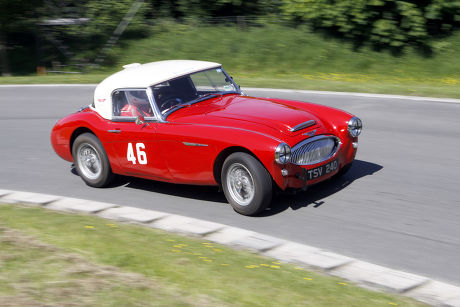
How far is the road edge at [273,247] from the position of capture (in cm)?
500

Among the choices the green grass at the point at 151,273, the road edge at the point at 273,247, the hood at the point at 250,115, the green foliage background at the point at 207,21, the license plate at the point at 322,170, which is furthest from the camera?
the green foliage background at the point at 207,21

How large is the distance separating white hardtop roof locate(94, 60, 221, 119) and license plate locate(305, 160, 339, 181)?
2.27 m

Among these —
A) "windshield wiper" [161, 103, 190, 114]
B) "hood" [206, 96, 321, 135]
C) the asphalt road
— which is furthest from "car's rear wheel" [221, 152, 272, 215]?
"windshield wiper" [161, 103, 190, 114]

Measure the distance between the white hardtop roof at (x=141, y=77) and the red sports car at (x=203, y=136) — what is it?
13 mm

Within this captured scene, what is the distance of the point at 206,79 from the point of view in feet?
27.9

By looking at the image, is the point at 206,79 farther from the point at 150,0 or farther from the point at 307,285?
the point at 150,0

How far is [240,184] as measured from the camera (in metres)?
7.12

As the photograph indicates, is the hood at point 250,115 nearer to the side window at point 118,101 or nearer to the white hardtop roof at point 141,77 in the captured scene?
the white hardtop roof at point 141,77

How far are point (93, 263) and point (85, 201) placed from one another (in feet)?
7.60

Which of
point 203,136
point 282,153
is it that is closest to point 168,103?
point 203,136

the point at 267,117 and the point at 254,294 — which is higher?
the point at 267,117

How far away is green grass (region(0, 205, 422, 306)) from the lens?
4.84 metres

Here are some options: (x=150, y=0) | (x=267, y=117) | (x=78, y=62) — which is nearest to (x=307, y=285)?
(x=267, y=117)

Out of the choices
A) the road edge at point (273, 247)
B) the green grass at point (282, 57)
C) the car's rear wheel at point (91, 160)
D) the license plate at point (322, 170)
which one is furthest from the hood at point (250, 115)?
the green grass at point (282, 57)
